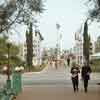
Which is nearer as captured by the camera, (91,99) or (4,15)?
(91,99)

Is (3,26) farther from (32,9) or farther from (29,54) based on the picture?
(29,54)

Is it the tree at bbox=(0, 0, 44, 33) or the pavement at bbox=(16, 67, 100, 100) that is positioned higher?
the tree at bbox=(0, 0, 44, 33)

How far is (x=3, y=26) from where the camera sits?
2531cm

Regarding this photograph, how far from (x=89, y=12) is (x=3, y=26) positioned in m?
5.45

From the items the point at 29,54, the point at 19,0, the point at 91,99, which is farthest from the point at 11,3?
the point at 29,54

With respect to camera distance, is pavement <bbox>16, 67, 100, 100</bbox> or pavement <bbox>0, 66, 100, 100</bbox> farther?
pavement <bbox>0, 66, 100, 100</bbox>

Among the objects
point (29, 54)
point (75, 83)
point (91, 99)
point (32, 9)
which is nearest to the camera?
point (91, 99)

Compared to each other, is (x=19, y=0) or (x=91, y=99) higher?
(x=19, y=0)

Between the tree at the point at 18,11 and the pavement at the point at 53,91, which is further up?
the tree at the point at 18,11

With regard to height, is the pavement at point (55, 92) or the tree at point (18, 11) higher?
the tree at point (18, 11)

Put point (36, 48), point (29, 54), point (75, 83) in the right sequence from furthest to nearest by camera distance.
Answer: point (36, 48), point (29, 54), point (75, 83)

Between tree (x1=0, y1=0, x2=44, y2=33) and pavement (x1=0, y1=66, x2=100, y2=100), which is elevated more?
tree (x1=0, y1=0, x2=44, y2=33)

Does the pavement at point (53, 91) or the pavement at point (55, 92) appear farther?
the pavement at point (53, 91)

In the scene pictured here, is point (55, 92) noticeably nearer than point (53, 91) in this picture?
Yes
